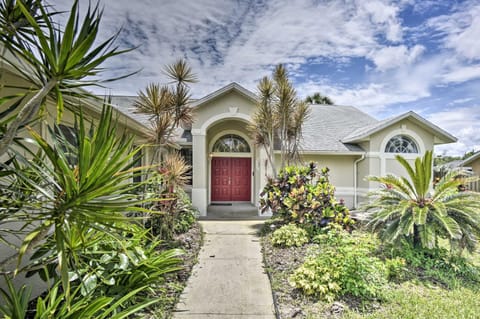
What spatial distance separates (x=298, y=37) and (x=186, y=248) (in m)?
7.69

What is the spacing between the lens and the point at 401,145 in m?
11.7

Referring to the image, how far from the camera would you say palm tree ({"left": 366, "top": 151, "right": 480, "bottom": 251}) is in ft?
17.7

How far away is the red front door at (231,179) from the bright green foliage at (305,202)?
5.55m

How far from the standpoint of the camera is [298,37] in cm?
855

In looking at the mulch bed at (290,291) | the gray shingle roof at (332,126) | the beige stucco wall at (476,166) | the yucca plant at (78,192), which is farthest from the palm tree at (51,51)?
the beige stucco wall at (476,166)

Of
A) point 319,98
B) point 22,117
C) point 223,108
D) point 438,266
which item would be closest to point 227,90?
point 223,108

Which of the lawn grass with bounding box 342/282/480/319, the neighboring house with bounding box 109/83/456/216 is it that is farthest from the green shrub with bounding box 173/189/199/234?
the lawn grass with bounding box 342/282/480/319

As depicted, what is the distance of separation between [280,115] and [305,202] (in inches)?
142

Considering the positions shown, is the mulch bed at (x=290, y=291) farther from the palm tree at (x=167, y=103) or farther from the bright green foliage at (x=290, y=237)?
the palm tree at (x=167, y=103)

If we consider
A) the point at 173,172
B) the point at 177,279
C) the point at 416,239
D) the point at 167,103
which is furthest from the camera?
the point at 167,103

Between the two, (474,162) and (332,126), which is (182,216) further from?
(474,162)

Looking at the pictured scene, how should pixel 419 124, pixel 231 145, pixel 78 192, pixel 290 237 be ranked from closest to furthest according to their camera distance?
pixel 78 192
pixel 290 237
pixel 419 124
pixel 231 145

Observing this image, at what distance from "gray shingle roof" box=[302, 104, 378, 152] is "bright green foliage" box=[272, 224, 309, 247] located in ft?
18.6

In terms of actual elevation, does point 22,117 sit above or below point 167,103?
below
